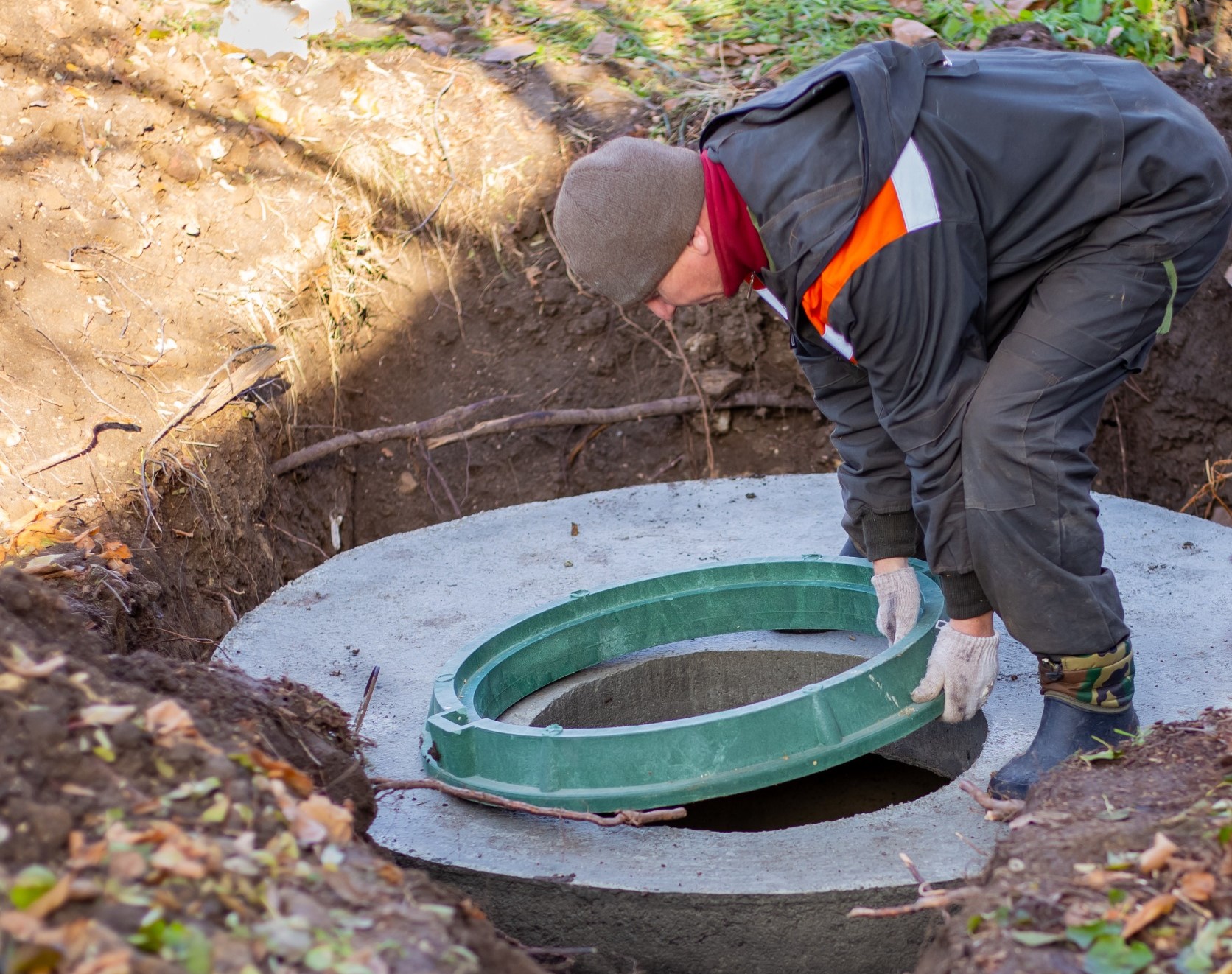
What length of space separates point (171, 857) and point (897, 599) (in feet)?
6.46

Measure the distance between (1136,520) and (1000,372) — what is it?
→ 5.77 ft

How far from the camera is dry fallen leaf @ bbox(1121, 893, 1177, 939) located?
64.6 inches

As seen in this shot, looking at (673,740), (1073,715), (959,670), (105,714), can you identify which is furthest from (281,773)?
(1073,715)

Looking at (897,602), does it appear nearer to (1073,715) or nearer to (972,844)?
(1073,715)

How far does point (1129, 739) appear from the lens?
94.0 inches

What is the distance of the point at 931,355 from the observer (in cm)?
228

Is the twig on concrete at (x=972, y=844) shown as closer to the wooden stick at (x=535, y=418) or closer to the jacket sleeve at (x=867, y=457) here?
the jacket sleeve at (x=867, y=457)

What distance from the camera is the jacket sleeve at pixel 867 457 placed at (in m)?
2.93

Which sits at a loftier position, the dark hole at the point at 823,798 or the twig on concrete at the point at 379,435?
the twig on concrete at the point at 379,435

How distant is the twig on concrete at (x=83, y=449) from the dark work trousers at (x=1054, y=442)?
286 centimetres

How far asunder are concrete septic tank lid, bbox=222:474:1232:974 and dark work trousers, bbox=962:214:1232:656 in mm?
96

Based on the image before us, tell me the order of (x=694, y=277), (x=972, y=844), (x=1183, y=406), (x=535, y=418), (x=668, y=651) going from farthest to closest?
(x=535, y=418), (x=1183, y=406), (x=668, y=651), (x=694, y=277), (x=972, y=844)

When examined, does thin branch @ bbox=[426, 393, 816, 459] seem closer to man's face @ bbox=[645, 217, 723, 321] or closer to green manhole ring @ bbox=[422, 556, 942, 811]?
green manhole ring @ bbox=[422, 556, 942, 811]

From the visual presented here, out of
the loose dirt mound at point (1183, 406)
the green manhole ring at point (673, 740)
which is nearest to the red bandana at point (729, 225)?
the green manhole ring at point (673, 740)
